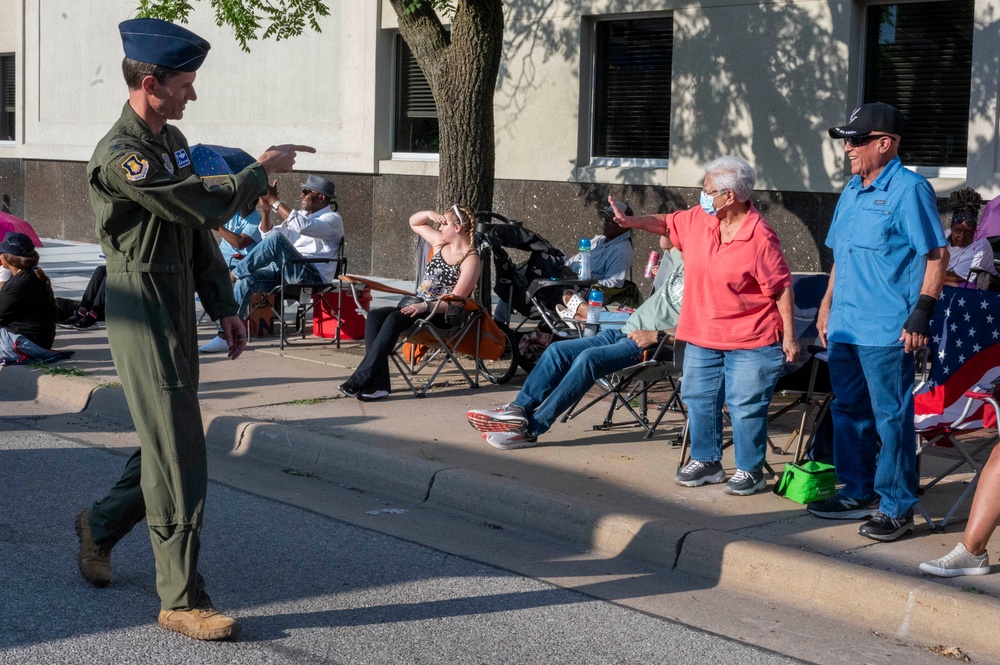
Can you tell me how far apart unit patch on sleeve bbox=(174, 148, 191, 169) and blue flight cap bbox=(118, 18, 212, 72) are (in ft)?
1.03

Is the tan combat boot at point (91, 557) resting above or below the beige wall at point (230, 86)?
below

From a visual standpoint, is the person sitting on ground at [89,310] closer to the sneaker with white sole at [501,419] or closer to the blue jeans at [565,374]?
the sneaker with white sole at [501,419]

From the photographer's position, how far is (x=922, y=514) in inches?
225

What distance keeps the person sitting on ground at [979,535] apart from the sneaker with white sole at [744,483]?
1.30 m

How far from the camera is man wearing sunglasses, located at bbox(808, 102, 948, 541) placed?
538 centimetres

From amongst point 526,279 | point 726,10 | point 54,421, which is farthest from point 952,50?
point 54,421

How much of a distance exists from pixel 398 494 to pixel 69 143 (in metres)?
16.3

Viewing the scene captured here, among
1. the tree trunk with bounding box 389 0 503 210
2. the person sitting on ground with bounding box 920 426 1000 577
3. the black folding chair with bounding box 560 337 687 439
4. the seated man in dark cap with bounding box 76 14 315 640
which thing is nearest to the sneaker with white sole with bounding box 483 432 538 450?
the black folding chair with bounding box 560 337 687 439

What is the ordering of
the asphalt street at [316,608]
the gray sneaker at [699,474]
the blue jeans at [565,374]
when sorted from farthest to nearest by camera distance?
the blue jeans at [565,374] → the gray sneaker at [699,474] → the asphalt street at [316,608]

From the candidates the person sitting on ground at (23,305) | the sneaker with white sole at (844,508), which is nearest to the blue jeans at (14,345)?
the person sitting on ground at (23,305)

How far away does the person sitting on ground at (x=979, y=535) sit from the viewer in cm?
498

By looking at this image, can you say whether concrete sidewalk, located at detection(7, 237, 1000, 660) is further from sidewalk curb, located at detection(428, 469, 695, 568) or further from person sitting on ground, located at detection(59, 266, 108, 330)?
person sitting on ground, located at detection(59, 266, 108, 330)

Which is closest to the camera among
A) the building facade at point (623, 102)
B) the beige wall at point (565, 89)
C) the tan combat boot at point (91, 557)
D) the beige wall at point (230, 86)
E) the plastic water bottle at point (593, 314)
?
the tan combat boot at point (91, 557)

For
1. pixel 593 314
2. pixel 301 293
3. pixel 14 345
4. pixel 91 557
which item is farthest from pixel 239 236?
pixel 91 557
